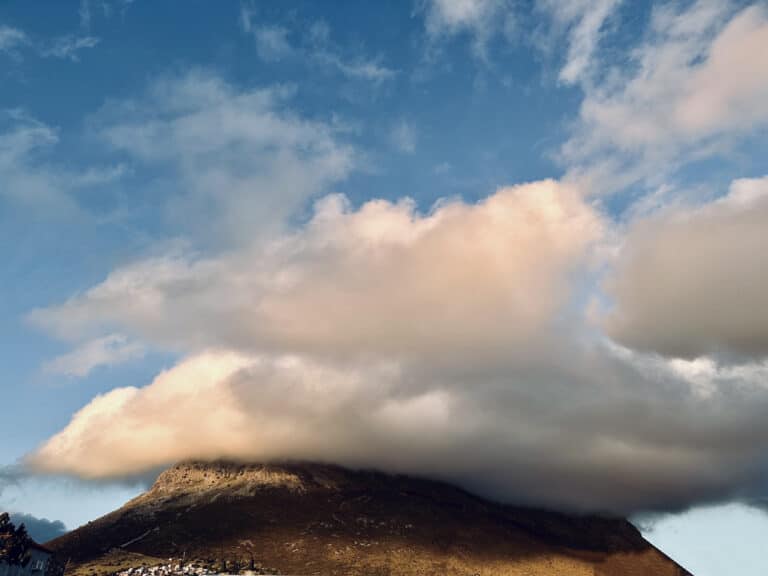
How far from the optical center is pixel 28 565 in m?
199

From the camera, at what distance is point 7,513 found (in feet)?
628

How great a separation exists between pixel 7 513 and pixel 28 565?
731 inches
